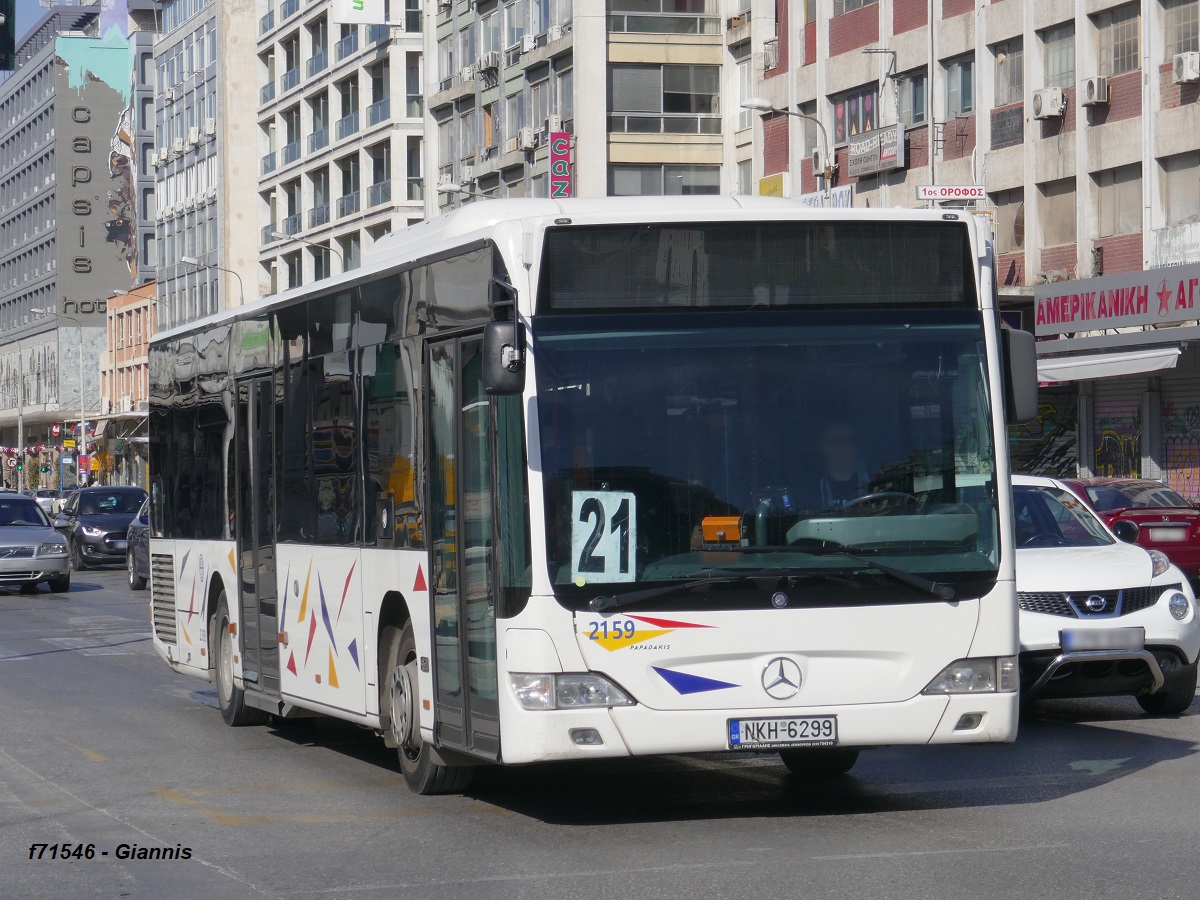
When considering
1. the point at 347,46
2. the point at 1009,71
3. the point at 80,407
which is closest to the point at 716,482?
the point at 1009,71

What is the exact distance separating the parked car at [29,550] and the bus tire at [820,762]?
23854mm

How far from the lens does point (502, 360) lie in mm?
8305

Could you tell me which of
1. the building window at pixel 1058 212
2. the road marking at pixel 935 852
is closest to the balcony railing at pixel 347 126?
the building window at pixel 1058 212

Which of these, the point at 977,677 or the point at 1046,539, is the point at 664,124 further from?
the point at 977,677

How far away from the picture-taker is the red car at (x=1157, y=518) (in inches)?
974

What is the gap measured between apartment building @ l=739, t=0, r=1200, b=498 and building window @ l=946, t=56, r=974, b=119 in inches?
1.5

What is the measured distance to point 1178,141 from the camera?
36.0 meters

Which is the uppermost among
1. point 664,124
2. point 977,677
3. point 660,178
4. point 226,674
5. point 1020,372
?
point 664,124

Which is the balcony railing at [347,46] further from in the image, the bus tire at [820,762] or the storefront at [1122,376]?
the bus tire at [820,762]

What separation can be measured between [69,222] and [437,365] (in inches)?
4722

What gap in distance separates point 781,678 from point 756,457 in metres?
0.93

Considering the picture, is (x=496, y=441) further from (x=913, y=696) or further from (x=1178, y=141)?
(x=1178, y=141)

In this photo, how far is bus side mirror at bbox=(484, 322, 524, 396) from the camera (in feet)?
27.1

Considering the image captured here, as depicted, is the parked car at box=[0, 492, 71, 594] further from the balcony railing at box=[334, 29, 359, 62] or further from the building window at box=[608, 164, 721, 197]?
the balcony railing at box=[334, 29, 359, 62]
